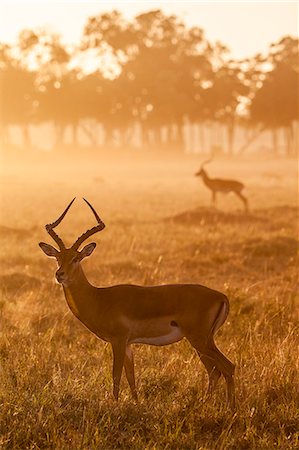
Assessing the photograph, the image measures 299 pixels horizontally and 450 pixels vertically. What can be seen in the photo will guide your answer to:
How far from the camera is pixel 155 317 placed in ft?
21.8

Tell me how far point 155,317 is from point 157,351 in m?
1.90

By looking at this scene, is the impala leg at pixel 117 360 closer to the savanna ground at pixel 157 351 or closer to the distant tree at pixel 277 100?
the savanna ground at pixel 157 351

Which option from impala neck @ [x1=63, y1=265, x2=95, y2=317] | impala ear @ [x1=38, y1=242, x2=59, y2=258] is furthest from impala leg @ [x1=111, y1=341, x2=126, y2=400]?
impala ear @ [x1=38, y1=242, x2=59, y2=258]

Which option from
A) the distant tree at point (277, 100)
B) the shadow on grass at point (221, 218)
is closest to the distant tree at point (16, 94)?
the distant tree at point (277, 100)

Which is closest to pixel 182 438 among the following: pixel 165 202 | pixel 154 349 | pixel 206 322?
pixel 206 322

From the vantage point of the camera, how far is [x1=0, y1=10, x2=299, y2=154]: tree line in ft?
252

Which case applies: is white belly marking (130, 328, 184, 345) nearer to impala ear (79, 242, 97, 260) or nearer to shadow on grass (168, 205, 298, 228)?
impala ear (79, 242, 97, 260)

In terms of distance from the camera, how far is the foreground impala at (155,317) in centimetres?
664

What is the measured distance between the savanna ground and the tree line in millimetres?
57453

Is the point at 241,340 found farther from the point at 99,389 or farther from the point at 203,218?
the point at 203,218

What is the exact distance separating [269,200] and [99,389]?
22893mm

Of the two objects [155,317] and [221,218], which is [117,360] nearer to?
[155,317]

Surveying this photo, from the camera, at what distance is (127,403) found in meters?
6.61

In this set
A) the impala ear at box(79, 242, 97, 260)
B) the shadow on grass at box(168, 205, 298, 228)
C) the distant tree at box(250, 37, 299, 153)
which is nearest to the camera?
the impala ear at box(79, 242, 97, 260)
